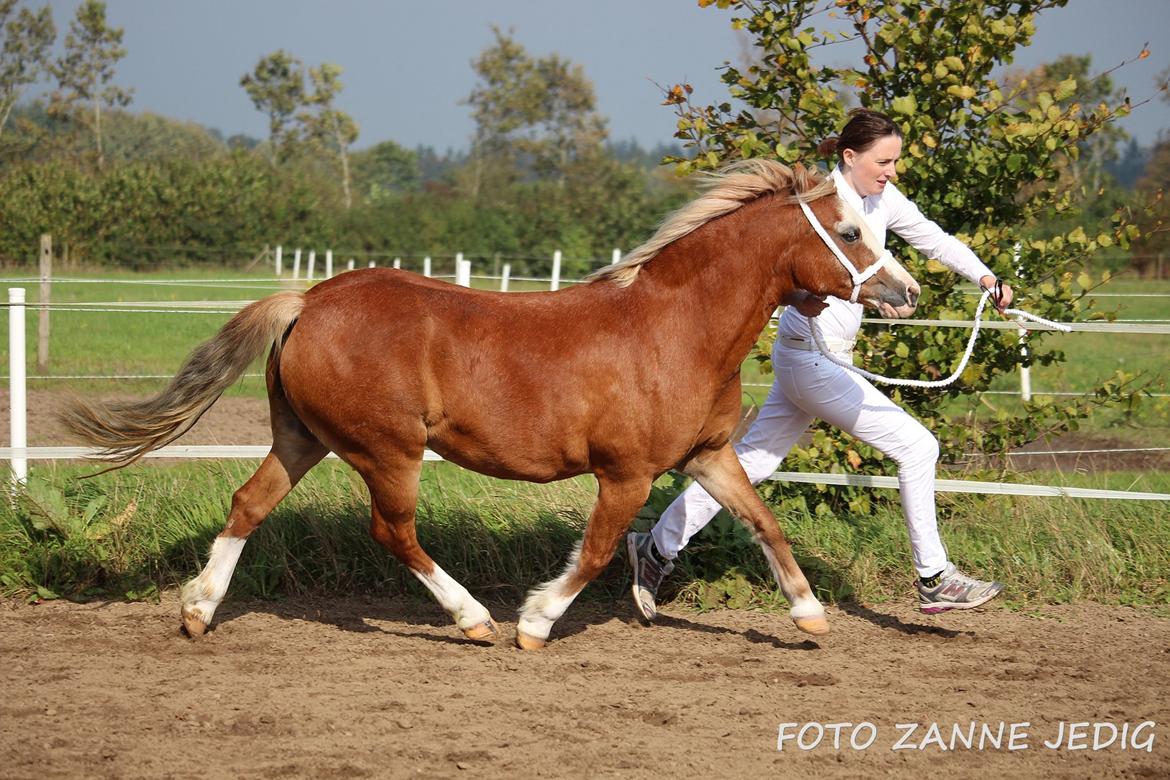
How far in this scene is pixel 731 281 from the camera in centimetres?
433

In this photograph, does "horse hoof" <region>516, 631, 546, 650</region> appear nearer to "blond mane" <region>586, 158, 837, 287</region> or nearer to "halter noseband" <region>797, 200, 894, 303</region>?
Answer: "blond mane" <region>586, 158, 837, 287</region>

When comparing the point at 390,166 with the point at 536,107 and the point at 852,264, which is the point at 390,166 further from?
the point at 852,264

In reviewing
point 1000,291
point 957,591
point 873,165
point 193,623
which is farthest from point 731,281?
point 193,623

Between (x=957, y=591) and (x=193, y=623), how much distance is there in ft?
9.97

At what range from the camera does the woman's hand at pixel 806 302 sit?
14.4ft

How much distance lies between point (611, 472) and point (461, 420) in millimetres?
596

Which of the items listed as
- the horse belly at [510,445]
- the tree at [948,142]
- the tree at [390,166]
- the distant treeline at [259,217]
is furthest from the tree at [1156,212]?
the tree at [390,166]

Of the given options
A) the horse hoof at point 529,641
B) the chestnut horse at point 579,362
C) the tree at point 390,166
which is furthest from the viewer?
the tree at point 390,166

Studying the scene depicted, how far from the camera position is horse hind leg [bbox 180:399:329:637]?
4.55 metres

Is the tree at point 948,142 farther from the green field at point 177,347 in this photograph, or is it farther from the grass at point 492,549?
the green field at point 177,347

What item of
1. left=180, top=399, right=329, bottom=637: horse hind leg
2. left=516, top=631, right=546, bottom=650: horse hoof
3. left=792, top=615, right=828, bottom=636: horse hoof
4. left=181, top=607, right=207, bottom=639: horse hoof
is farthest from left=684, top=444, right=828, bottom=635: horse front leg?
left=181, top=607, right=207, bottom=639: horse hoof

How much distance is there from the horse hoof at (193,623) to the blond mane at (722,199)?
2082mm

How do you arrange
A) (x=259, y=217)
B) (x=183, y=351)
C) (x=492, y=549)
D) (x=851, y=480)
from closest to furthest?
(x=492, y=549) → (x=851, y=480) → (x=183, y=351) → (x=259, y=217)

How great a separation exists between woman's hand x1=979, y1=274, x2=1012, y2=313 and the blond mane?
0.78 m
